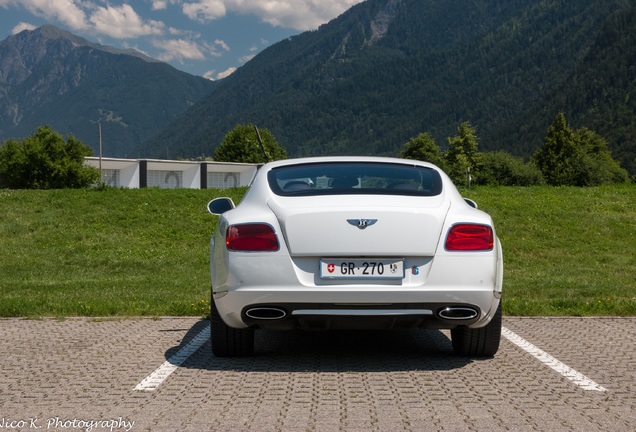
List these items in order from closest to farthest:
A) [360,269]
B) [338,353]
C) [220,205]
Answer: [360,269] < [338,353] < [220,205]

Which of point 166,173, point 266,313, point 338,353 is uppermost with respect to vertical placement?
point 166,173

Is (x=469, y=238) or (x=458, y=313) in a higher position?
(x=469, y=238)

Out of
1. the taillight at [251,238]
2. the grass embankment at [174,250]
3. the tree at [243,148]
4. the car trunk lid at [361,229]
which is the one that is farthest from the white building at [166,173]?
the car trunk lid at [361,229]

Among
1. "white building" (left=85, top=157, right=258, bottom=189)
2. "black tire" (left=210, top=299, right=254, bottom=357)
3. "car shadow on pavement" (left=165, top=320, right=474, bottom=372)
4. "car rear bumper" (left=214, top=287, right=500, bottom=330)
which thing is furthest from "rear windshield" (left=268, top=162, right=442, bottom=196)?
A: "white building" (left=85, top=157, right=258, bottom=189)

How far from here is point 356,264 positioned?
5.44m

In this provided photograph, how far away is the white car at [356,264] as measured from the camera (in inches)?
214

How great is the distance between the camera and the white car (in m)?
5.43

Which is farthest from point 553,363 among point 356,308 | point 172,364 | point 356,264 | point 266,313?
point 172,364

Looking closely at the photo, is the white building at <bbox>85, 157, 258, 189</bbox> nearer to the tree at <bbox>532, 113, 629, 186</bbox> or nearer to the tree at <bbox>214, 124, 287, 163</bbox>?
the tree at <bbox>214, 124, 287, 163</bbox>

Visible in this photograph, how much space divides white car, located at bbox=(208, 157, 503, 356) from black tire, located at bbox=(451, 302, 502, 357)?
0.27 metres

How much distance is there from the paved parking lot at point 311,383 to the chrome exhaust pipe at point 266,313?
408 mm

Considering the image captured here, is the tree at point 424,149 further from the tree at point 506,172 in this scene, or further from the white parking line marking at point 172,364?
the white parking line marking at point 172,364

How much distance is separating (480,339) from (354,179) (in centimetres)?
157

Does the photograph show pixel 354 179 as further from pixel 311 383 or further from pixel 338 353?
pixel 311 383
